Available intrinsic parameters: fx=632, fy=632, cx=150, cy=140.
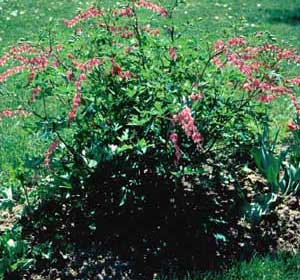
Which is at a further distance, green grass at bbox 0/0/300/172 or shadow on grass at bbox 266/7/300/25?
shadow on grass at bbox 266/7/300/25

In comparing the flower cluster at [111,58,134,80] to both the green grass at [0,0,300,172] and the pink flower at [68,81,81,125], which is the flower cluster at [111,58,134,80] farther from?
the green grass at [0,0,300,172]

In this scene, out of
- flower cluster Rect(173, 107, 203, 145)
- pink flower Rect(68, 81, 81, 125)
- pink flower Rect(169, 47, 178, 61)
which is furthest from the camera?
pink flower Rect(169, 47, 178, 61)

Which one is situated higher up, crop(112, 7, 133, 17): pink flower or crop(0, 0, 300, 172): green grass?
crop(112, 7, 133, 17): pink flower

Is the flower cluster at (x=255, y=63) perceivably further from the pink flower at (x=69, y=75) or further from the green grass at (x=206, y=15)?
the green grass at (x=206, y=15)

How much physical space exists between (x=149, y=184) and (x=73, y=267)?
670 millimetres

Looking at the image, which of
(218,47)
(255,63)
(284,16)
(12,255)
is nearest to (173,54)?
(218,47)

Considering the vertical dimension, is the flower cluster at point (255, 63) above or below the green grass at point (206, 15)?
above

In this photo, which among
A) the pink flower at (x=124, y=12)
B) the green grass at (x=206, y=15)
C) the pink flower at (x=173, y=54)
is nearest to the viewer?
the pink flower at (x=173, y=54)

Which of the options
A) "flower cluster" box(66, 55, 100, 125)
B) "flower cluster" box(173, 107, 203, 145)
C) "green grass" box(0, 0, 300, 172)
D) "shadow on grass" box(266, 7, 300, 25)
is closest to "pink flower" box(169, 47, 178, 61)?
"flower cluster" box(66, 55, 100, 125)

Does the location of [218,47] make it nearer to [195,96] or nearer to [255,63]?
[255,63]

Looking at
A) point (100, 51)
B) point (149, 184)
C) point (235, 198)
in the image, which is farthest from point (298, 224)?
point (100, 51)

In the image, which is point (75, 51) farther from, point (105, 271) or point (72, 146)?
point (105, 271)

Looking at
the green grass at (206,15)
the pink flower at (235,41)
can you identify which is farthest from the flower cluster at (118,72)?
the green grass at (206,15)

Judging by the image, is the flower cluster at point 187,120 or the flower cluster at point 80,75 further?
the flower cluster at point 80,75
